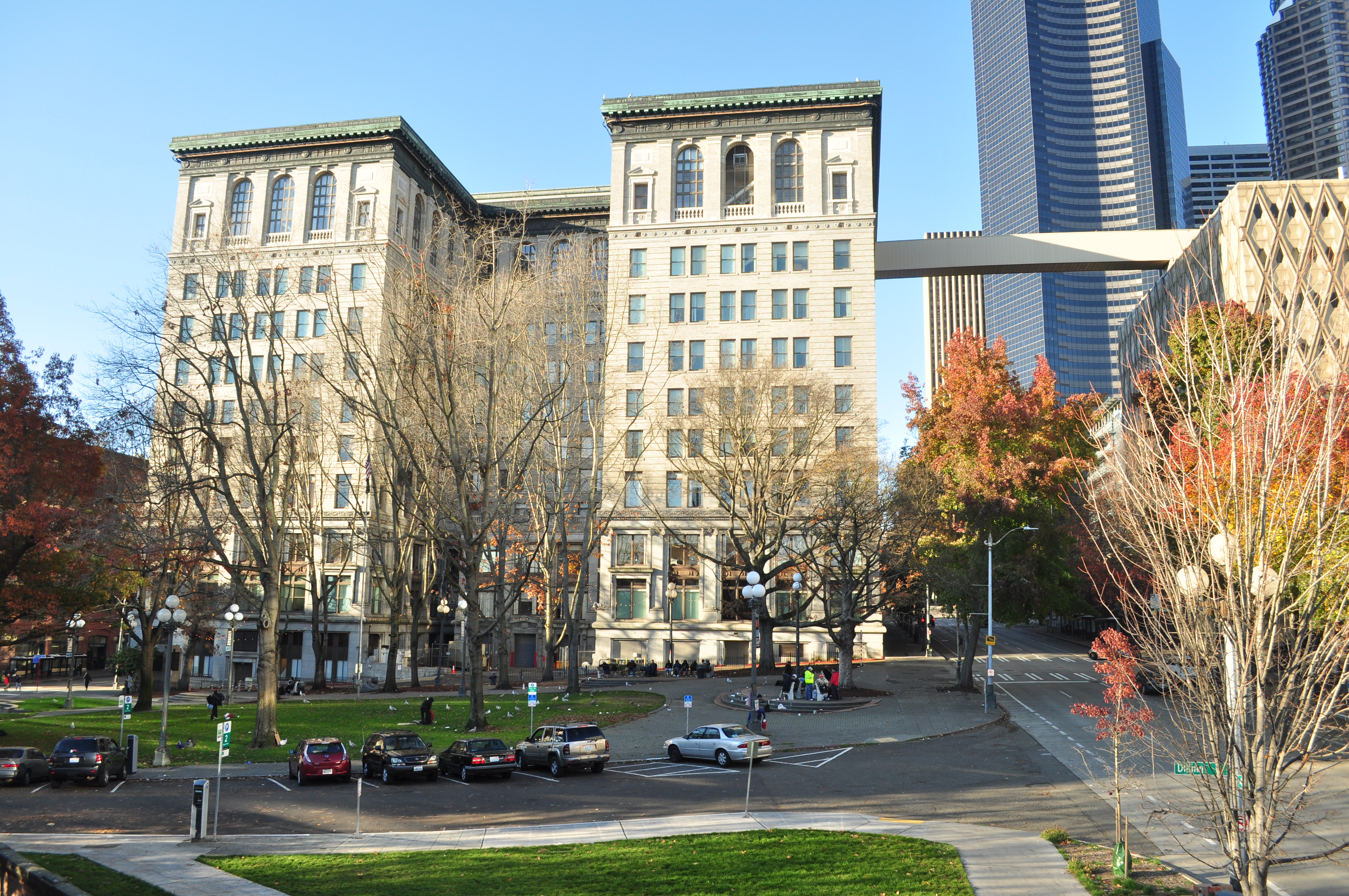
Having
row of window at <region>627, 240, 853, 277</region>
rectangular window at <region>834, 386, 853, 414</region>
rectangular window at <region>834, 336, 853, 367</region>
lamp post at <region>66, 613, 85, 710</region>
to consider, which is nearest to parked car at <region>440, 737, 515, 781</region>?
lamp post at <region>66, 613, 85, 710</region>

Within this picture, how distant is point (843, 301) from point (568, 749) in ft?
162

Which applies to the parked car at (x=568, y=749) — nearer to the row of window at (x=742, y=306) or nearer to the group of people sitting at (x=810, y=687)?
the group of people sitting at (x=810, y=687)

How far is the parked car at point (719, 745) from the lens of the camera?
2697 centimetres

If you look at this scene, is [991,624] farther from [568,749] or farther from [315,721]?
[315,721]

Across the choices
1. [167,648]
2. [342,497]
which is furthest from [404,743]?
[342,497]

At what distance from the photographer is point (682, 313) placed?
231ft

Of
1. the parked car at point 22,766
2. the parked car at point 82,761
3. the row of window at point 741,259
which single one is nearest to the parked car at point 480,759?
the parked car at point 82,761

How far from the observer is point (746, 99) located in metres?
70.3

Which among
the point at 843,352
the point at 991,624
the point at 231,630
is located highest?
the point at 843,352

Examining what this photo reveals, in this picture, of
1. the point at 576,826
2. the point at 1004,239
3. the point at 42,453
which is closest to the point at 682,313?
the point at 1004,239

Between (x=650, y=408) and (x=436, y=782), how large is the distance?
150ft

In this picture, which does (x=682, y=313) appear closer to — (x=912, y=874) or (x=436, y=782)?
(x=436, y=782)

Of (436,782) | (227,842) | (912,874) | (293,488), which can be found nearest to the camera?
(912,874)

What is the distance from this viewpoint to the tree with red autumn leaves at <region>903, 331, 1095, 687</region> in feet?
148
